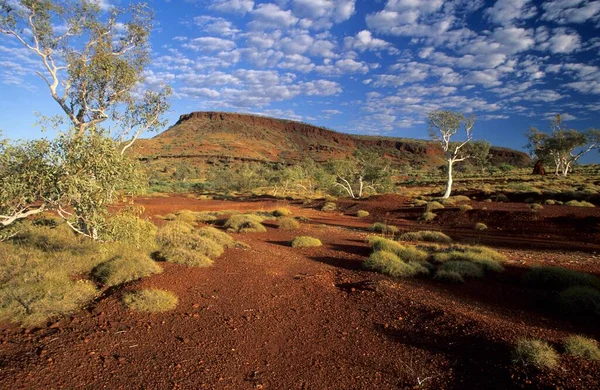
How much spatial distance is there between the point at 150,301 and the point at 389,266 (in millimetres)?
6308

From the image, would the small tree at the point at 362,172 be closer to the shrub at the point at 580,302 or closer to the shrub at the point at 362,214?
the shrub at the point at 362,214

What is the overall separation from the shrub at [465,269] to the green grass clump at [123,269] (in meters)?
7.63

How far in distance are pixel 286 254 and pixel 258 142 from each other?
108962 millimetres

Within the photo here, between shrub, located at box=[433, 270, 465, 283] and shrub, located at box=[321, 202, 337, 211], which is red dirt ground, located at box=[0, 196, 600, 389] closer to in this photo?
shrub, located at box=[433, 270, 465, 283]

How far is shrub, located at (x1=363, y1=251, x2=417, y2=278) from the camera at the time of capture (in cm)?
948

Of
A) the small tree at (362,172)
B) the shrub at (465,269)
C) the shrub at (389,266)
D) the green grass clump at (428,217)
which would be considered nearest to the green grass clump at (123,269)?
the shrub at (389,266)

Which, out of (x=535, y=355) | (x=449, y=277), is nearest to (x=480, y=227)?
(x=449, y=277)

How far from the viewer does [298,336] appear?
19.0 feet

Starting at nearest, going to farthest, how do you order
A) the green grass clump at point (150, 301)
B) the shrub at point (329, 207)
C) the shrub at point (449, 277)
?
the green grass clump at point (150, 301) < the shrub at point (449, 277) < the shrub at point (329, 207)

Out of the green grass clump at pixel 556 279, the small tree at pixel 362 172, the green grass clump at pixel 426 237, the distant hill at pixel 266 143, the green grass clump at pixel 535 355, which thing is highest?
the distant hill at pixel 266 143

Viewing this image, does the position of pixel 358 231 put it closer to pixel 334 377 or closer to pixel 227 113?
pixel 334 377

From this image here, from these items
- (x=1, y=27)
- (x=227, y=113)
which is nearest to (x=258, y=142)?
(x=227, y=113)

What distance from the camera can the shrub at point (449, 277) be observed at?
9.01 meters

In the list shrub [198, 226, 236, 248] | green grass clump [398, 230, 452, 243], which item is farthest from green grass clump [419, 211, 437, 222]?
shrub [198, 226, 236, 248]
